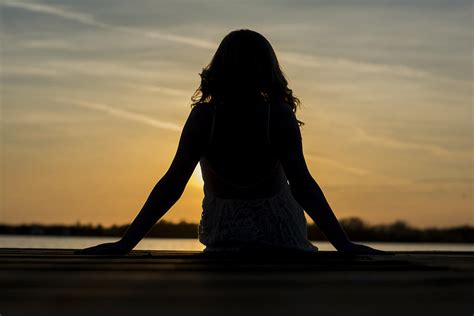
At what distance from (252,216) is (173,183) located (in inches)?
21.3

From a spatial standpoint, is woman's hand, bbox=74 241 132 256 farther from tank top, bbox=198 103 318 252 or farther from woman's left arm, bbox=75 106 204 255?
tank top, bbox=198 103 318 252

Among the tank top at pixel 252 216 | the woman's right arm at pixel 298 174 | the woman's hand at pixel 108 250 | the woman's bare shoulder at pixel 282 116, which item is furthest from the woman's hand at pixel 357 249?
the woman's hand at pixel 108 250

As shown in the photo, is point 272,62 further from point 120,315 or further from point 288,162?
point 120,315

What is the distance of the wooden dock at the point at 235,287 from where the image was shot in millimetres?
2133

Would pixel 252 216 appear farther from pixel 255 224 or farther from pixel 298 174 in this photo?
pixel 298 174

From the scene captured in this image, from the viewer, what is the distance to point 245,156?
4914mm

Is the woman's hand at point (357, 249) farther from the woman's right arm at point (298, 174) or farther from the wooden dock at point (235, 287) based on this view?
the wooden dock at point (235, 287)

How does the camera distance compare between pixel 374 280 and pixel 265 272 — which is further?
pixel 265 272

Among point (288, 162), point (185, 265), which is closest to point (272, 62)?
point (288, 162)

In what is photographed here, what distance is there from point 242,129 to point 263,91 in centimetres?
30

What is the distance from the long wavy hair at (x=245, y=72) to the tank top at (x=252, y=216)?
4.9 inches

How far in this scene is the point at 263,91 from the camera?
4980 mm

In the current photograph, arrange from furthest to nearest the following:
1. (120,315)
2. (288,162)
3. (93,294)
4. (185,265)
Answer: (288,162), (185,265), (93,294), (120,315)

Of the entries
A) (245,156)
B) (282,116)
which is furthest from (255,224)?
(282,116)
